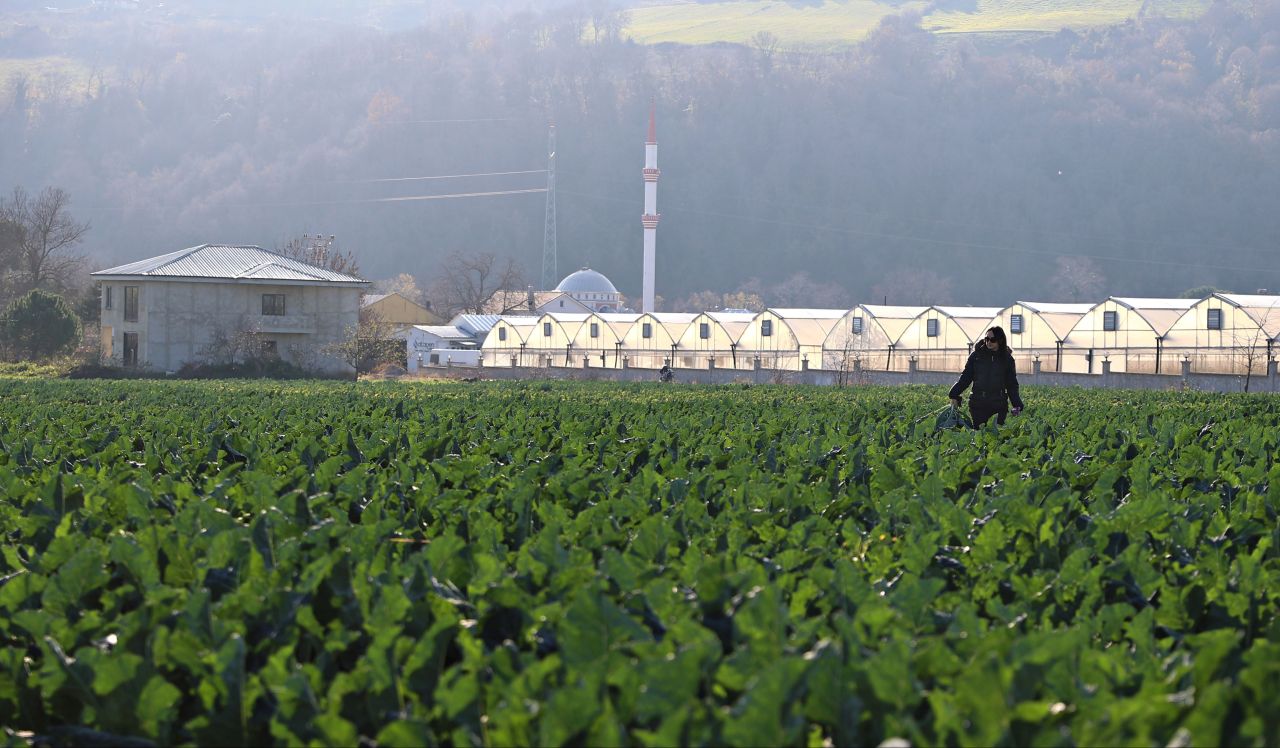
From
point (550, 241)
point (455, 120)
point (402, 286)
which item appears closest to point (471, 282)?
point (402, 286)

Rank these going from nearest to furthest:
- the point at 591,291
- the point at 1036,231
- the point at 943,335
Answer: the point at 943,335
the point at 591,291
the point at 1036,231

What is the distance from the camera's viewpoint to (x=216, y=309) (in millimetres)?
58625

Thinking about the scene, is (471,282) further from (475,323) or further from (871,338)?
(871,338)

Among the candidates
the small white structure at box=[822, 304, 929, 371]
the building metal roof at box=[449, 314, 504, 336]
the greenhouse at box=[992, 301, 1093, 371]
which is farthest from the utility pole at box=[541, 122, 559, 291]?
the greenhouse at box=[992, 301, 1093, 371]

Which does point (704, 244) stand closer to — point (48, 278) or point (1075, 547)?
point (48, 278)

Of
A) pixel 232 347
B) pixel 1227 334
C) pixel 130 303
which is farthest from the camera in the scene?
pixel 130 303

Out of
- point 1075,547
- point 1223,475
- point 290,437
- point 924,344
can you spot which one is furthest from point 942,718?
point 924,344

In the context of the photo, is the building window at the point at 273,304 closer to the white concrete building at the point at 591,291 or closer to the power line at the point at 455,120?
the white concrete building at the point at 591,291

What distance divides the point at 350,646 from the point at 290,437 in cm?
691

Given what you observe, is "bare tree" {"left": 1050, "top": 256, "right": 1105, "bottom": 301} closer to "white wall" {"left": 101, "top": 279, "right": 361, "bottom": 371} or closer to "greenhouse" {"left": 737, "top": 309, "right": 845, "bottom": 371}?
"greenhouse" {"left": 737, "top": 309, "right": 845, "bottom": 371}

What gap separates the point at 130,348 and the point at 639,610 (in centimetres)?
5923

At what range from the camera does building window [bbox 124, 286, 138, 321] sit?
193ft

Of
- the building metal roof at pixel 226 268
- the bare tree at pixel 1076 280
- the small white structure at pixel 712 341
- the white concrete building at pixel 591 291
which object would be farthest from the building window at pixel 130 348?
the bare tree at pixel 1076 280

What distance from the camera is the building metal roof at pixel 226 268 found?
58188 millimetres
